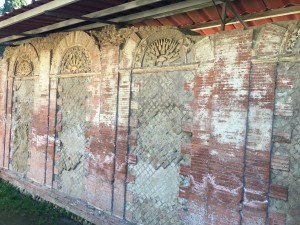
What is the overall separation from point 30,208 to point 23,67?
3670 millimetres

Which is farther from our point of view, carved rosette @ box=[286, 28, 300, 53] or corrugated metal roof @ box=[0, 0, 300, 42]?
corrugated metal roof @ box=[0, 0, 300, 42]

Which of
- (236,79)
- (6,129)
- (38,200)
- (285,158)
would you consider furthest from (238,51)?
(6,129)

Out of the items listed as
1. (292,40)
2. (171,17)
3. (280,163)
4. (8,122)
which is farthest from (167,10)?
(8,122)

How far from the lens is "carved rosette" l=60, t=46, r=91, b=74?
6.79m

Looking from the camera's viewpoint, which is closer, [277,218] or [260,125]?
[277,218]

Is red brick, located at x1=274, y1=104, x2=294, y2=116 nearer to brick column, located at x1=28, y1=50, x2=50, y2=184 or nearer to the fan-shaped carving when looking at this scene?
the fan-shaped carving

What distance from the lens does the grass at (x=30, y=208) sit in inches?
269

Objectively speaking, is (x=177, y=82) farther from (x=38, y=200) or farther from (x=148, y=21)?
(x=38, y=200)

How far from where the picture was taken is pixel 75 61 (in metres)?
7.02

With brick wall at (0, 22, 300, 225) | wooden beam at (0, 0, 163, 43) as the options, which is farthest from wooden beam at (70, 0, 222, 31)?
wooden beam at (0, 0, 163, 43)

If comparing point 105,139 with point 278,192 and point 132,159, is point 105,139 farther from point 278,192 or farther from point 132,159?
point 278,192

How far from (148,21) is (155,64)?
1.30 m

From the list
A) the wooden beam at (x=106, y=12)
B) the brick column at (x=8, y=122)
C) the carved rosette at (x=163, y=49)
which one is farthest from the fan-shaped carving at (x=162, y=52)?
the brick column at (x=8, y=122)

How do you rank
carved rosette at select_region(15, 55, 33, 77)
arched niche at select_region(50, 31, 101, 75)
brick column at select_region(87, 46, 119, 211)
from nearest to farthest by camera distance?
brick column at select_region(87, 46, 119, 211), arched niche at select_region(50, 31, 101, 75), carved rosette at select_region(15, 55, 33, 77)
